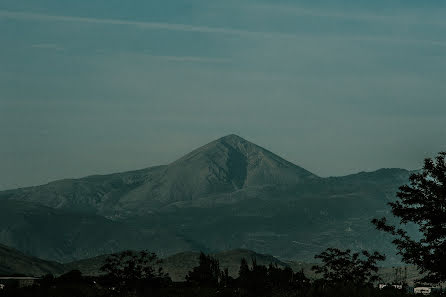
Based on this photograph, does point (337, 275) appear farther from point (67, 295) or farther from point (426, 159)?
point (426, 159)

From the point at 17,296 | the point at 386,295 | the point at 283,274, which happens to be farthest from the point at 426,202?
the point at 283,274

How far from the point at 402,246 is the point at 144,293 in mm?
18559

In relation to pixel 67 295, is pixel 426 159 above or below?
above

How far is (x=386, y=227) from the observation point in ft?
162

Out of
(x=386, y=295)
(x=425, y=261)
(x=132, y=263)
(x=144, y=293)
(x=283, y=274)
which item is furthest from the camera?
(x=283, y=274)

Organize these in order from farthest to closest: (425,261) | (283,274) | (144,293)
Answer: (283,274)
(144,293)
(425,261)

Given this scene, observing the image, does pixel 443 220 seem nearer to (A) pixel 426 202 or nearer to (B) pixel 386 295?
(A) pixel 426 202

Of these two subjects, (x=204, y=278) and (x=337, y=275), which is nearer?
(x=337, y=275)

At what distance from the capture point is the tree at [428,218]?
148ft

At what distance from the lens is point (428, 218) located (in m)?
46.2

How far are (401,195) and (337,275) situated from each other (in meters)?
60.5

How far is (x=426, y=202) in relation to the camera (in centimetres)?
4653

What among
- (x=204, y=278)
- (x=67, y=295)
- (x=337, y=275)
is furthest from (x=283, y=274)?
(x=67, y=295)

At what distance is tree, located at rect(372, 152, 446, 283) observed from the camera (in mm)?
45250
